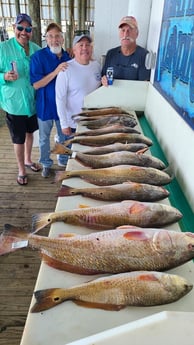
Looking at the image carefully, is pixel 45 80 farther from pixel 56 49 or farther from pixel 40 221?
pixel 40 221

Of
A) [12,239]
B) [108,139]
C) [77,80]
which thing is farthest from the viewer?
[77,80]

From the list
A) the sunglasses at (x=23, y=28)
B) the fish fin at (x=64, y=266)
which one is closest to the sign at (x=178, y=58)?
the fish fin at (x=64, y=266)

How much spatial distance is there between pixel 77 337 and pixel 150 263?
365 mm

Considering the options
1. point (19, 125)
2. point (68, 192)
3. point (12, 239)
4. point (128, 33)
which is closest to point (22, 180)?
point (19, 125)

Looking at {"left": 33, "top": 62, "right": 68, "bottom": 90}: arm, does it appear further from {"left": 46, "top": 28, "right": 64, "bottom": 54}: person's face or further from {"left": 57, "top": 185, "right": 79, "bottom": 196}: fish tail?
{"left": 57, "top": 185, "right": 79, "bottom": 196}: fish tail

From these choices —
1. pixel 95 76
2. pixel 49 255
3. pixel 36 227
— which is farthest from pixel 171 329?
pixel 95 76

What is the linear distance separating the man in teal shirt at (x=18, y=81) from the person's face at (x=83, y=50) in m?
0.67

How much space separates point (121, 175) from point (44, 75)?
2055 millimetres

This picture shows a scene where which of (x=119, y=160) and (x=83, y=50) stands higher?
(x=83, y=50)

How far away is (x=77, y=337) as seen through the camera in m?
0.88

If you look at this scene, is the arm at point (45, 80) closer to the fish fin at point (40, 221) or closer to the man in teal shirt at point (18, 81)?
the man in teal shirt at point (18, 81)

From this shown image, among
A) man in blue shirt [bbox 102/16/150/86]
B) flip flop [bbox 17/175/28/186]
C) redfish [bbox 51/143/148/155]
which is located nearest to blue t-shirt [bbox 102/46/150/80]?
man in blue shirt [bbox 102/16/150/86]

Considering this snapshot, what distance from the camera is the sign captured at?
1836 mm

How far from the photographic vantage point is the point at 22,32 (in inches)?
124
